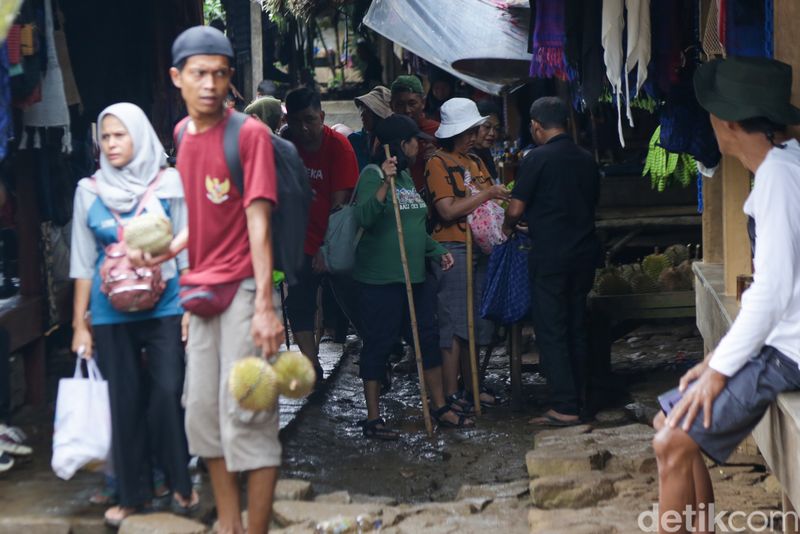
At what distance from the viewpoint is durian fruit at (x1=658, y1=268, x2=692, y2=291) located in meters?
8.57

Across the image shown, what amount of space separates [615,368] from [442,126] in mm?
2881

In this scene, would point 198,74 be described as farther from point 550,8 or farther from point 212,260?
point 550,8

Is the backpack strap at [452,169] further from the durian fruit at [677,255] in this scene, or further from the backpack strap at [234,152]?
the backpack strap at [234,152]

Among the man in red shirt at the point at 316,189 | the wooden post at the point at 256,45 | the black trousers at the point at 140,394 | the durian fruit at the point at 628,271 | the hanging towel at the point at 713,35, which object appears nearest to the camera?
the black trousers at the point at 140,394

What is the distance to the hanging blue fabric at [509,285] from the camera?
7848 mm

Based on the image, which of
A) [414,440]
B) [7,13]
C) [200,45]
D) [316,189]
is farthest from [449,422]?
[7,13]

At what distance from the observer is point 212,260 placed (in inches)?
183

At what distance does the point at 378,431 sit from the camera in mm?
7418

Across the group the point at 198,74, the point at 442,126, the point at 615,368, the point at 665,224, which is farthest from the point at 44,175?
the point at 665,224

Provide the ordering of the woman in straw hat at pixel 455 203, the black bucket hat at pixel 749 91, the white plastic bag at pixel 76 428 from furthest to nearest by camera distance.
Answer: the woman in straw hat at pixel 455 203
the white plastic bag at pixel 76 428
the black bucket hat at pixel 749 91

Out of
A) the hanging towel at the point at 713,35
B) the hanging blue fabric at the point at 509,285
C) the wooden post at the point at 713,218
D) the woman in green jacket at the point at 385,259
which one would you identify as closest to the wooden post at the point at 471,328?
the hanging blue fabric at the point at 509,285

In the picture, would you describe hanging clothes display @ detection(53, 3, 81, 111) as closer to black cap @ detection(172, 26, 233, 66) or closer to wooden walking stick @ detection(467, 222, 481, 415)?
wooden walking stick @ detection(467, 222, 481, 415)

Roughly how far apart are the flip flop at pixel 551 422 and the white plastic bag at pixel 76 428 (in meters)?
3.42

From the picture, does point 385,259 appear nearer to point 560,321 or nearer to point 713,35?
point 560,321
